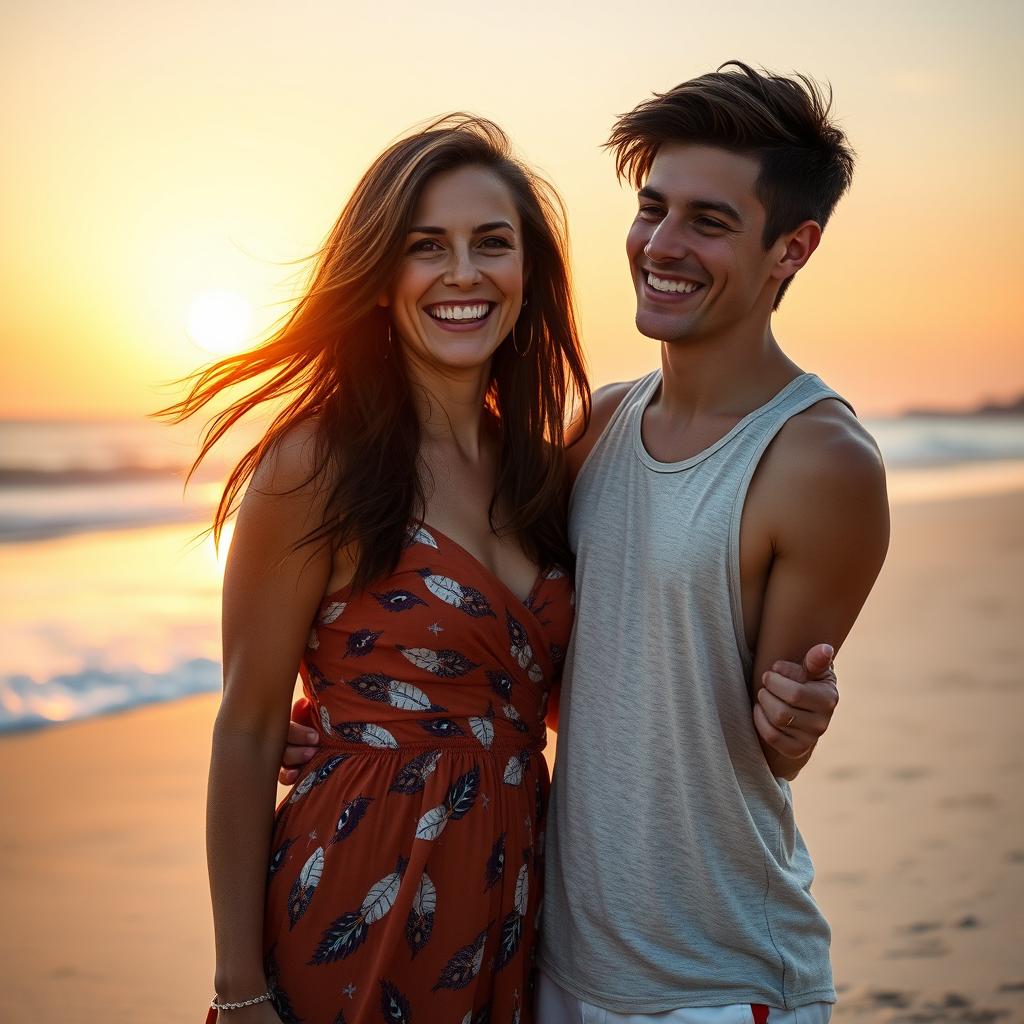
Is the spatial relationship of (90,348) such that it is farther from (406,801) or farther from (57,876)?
(406,801)

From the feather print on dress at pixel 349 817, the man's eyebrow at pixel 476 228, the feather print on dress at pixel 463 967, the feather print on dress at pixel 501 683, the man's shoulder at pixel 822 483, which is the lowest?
the feather print on dress at pixel 463 967

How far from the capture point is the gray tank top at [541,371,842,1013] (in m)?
2.79

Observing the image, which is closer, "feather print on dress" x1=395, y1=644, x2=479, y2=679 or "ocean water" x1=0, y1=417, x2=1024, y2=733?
"feather print on dress" x1=395, y1=644, x2=479, y2=679

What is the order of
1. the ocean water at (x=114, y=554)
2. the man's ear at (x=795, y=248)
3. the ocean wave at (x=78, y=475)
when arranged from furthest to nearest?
the ocean wave at (x=78, y=475)
the ocean water at (x=114, y=554)
the man's ear at (x=795, y=248)

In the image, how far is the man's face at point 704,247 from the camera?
119 inches

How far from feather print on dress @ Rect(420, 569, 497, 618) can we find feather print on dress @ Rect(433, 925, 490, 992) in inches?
27.6

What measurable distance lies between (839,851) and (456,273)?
407cm

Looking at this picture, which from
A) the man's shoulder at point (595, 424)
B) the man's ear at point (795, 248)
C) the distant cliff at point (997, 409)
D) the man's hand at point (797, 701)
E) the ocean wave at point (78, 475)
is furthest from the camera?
the distant cliff at point (997, 409)

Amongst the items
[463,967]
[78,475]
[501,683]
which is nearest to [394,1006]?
[463,967]

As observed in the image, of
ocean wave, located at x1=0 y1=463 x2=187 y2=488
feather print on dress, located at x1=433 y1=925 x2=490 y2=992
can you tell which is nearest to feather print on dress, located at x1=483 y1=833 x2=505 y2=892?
feather print on dress, located at x1=433 y1=925 x2=490 y2=992

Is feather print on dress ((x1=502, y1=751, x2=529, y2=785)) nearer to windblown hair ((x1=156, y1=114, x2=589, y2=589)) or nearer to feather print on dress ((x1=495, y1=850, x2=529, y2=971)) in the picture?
feather print on dress ((x1=495, y1=850, x2=529, y2=971))

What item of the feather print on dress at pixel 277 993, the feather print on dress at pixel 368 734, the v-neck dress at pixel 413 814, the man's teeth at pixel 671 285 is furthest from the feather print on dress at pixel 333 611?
the man's teeth at pixel 671 285

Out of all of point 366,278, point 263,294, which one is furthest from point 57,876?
point 366,278

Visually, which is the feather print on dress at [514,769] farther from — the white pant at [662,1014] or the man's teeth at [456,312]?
the man's teeth at [456,312]
